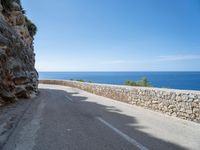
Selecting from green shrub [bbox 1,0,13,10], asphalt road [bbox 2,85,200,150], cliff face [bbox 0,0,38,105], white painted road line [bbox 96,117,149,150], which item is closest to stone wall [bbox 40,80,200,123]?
asphalt road [bbox 2,85,200,150]

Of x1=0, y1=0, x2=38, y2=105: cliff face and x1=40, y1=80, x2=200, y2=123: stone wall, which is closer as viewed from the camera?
x1=40, y1=80, x2=200, y2=123: stone wall

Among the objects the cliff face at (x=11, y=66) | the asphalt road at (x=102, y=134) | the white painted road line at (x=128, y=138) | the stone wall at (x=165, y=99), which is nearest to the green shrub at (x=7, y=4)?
the cliff face at (x=11, y=66)

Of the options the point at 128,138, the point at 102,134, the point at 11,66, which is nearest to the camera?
the point at 128,138

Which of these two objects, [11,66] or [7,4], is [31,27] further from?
[11,66]

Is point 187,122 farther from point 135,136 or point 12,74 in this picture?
point 12,74

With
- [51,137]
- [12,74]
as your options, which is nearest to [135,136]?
[51,137]

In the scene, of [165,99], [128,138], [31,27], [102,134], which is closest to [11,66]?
[165,99]

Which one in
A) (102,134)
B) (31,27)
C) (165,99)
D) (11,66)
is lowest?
(102,134)

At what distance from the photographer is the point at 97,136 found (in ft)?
20.3

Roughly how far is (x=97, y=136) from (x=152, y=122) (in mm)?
2987

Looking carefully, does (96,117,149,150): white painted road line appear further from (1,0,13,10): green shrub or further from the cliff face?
(1,0,13,10): green shrub

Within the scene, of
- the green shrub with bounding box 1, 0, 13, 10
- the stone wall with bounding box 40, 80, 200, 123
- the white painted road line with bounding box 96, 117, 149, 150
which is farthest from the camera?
the green shrub with bounding box 1, 0, 13, 10

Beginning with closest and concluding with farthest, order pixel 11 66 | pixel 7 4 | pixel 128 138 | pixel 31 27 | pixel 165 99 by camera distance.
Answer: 1. pixel 128 138
2. pixel 165 99
3. pixel 11 66
4. pixel 7 4
5. pixel 31 27

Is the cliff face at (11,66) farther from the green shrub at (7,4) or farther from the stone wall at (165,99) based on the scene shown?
the stone wall at (165,99)
